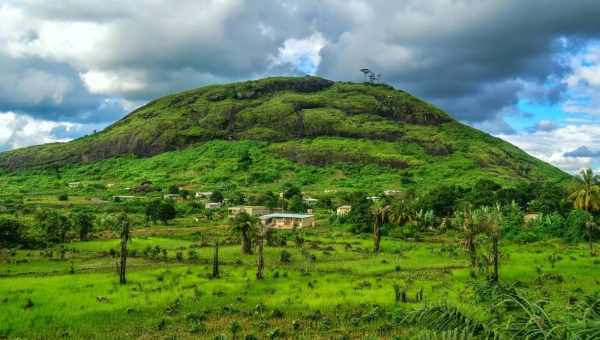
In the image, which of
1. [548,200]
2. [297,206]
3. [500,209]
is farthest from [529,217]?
[297,206]

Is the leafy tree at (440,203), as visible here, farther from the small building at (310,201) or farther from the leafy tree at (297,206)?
the small building at (310,201)

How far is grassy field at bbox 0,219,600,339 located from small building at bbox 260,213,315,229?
29478 millimetres

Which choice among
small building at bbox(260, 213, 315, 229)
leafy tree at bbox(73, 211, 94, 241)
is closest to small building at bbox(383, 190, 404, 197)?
small building at bbox(260, 213, 315, 229)

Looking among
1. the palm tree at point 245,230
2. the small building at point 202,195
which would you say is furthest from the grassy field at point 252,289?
the small building at point 202,195

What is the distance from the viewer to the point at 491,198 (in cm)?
12169

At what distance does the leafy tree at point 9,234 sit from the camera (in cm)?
7178

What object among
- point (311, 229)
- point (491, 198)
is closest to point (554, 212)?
point (491, 198)

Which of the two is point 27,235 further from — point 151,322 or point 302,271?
point 151,322

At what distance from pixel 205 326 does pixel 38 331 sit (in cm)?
1069

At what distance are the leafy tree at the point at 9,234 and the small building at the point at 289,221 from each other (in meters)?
48.6

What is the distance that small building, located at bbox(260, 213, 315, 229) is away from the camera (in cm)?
10850

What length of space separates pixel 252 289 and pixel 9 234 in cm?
4754

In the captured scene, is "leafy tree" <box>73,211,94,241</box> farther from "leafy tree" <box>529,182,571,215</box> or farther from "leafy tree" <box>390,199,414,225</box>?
"leafy tree" <box>529,182,571,215</box>

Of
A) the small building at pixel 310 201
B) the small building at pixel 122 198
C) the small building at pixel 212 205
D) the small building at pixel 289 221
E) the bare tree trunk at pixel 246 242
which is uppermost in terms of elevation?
the small building at pixel 122 198
